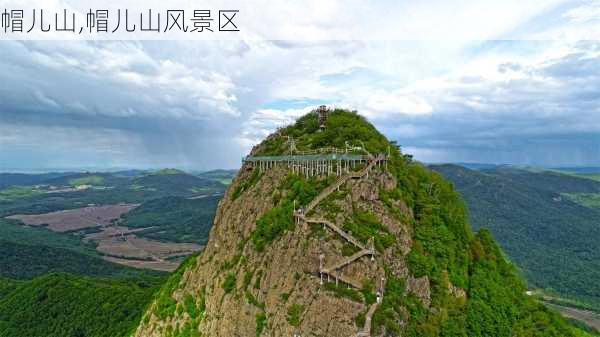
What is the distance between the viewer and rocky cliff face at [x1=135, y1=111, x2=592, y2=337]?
50.8 meters

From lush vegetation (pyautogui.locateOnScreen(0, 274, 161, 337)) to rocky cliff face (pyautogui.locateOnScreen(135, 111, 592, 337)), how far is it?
4508 centimetres

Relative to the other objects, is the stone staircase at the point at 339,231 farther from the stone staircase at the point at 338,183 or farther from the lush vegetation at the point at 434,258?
the stone staircase at the point at 338,183

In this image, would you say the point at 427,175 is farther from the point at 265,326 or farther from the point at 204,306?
the point at 204,306

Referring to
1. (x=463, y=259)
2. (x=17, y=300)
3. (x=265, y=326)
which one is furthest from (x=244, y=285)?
(x=17, y=300)

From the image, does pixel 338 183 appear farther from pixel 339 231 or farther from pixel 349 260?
pixel 349 260

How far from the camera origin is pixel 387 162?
66.4 metres

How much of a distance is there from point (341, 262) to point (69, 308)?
120 meters

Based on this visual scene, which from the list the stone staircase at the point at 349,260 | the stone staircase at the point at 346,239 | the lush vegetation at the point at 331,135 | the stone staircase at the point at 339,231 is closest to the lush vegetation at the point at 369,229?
the stone staircase at the point at 339,231

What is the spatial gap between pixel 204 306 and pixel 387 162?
3778cm

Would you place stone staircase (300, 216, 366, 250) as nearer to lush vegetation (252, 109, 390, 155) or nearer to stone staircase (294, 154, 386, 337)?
stone staircase (294, 154, 386, 337)

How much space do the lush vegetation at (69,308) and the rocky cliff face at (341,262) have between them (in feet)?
148

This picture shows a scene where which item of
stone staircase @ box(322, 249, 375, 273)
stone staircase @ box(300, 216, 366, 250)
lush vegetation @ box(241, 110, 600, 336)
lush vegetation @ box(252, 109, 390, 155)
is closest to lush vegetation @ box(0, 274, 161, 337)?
lush vegetation @ box(252, 109, 390, 155)

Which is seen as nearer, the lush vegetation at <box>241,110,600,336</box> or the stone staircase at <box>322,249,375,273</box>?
the stone staircase at <box>322,249,375,273</box>

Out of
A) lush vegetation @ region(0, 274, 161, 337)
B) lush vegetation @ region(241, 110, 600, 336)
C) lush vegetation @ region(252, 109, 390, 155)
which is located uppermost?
lush vegetation @ region(252, 109, 390, 155)
